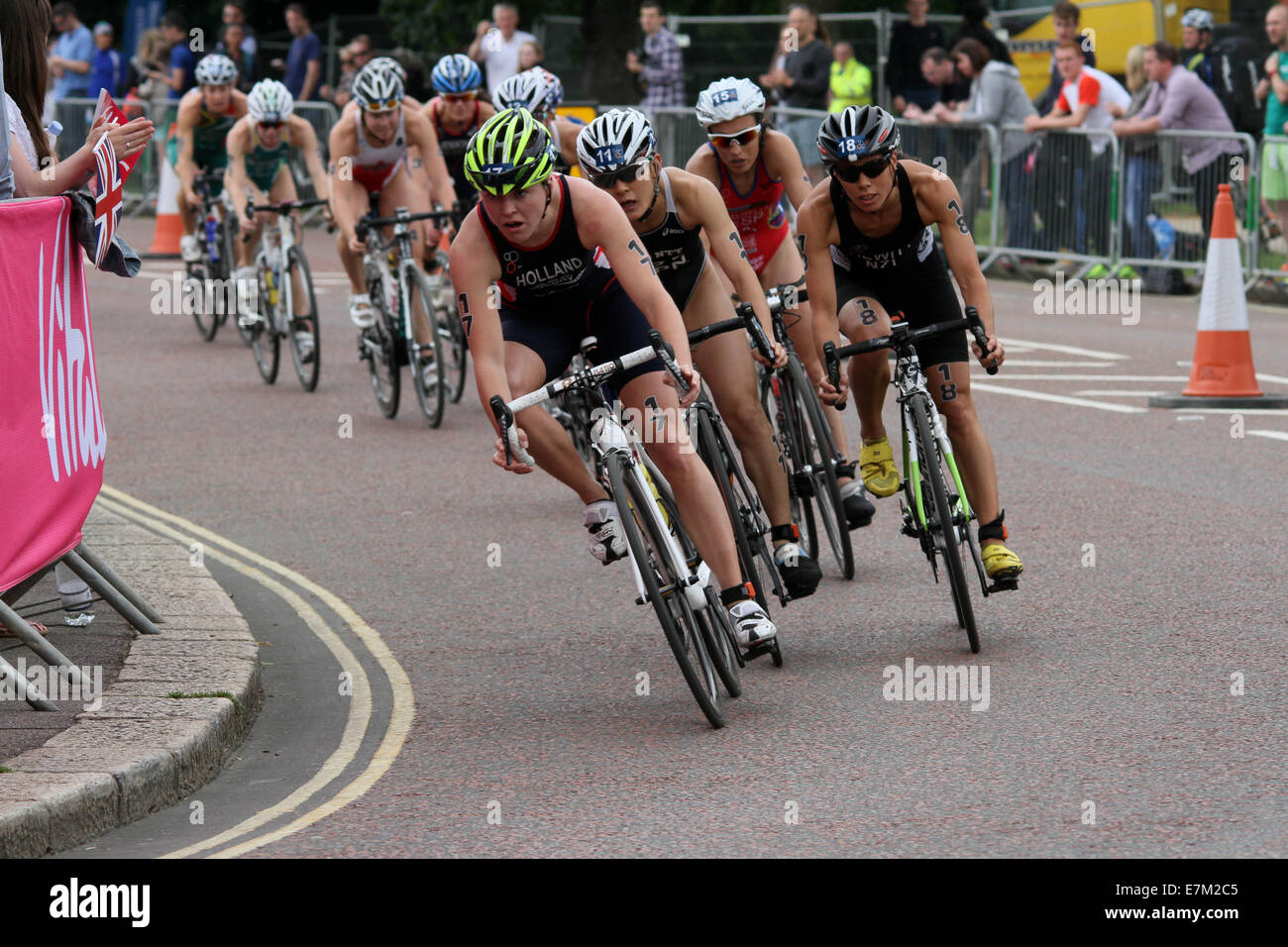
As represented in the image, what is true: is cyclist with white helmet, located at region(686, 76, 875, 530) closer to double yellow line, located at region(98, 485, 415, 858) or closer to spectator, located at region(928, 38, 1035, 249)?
double yellow line, located at region(98, 485, 415, 858)

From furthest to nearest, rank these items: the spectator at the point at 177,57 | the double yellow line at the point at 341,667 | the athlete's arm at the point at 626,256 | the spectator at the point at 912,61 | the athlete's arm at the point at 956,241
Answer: the spectator at the point at 177,57 → the spectator at the point at 912,61 → the athlete's arm at the point at 956,241 → the athlete's arm at the point at 626,256 → the double yellow line at the point at 341,667

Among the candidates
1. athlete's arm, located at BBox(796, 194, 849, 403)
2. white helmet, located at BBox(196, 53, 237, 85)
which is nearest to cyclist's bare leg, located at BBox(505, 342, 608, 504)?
athlete's arm, located at BBox(796, 194, 849, 403)

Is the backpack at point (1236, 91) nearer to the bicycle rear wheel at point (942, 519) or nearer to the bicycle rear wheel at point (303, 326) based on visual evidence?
the bicycle rear wheel at point (303, 326)

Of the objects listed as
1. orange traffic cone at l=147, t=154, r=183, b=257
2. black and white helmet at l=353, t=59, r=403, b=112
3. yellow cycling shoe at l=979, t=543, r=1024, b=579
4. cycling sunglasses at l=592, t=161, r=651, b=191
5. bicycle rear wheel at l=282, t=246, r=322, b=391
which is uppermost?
cycling sunglasses at l=592, t=161, r=651, b=191

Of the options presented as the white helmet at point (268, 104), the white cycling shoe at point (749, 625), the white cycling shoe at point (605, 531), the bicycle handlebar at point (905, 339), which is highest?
the white helmet at point (268, 104)

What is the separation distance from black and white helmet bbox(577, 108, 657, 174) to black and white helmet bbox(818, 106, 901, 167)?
65 cm

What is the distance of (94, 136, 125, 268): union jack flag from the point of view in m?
7.04

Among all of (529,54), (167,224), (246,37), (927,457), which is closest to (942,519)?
(927,457)

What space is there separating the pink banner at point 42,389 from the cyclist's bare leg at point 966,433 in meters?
3.09

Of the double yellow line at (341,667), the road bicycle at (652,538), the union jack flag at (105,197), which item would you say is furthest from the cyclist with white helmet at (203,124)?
the road bicycle at (652,538)

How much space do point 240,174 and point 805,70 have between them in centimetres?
897

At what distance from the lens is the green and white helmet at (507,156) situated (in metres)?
6.70

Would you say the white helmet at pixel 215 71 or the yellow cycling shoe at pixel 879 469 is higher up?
the white helmet at pixel 215 71

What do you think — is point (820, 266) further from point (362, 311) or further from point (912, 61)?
point (912, 61)
